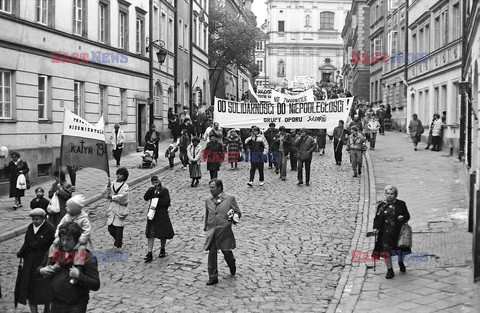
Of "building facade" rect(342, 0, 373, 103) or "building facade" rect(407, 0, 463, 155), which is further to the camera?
Answer: "building facade" rect(342, 0, 373, 103)

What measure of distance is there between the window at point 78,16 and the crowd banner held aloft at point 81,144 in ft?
39.0

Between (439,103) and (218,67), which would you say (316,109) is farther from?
(218,67)

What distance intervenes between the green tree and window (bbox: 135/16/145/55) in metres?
22.8

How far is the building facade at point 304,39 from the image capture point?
104250 millimetres

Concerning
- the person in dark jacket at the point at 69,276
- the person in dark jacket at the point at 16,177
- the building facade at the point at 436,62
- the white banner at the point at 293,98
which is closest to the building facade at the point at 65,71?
the person in dark jacket at the point at 16,177

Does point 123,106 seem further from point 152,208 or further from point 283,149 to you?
point 152,208

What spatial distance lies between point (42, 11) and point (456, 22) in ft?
50.2

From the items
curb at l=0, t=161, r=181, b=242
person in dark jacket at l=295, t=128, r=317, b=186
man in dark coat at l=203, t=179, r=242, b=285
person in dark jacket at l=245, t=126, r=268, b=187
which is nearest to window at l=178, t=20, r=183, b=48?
curb at l=0, t=161, r=181, b=242

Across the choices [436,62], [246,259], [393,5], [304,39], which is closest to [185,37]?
[393,5]

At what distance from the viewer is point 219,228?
9602 millimetres

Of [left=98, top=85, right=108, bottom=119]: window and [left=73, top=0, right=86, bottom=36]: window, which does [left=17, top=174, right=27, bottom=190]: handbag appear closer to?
[left=73, top=0, right=86, bottom=36]: window

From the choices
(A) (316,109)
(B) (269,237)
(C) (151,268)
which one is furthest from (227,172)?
(C) (151,268)

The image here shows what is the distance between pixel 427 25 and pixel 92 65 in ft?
52.4

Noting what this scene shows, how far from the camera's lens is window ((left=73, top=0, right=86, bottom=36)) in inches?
909
